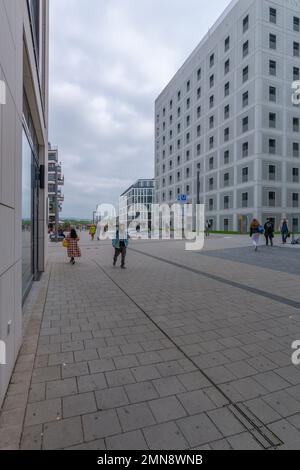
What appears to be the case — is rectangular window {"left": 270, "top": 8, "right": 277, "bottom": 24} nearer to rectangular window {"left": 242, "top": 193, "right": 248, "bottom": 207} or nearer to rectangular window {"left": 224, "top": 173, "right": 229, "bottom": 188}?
rectangular window {"left": 224, "top": 173, "right": 229, "bottom": 188}

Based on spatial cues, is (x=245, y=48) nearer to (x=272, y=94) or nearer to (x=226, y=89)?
(x=226, y=89)

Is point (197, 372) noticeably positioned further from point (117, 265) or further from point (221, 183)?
point (221, 183)

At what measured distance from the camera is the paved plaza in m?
2.29

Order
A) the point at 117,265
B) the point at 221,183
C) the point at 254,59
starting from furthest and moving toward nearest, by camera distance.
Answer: the point at 221,183
the point at 254,59
the point at 117,265

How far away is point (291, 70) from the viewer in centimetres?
3697

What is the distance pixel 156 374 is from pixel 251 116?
127 ft

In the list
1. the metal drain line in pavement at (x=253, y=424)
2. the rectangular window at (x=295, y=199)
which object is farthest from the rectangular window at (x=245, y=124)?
the metal drain line in pavement at (x=253, y=424)

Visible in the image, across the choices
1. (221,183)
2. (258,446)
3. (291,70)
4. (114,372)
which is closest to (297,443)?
(258,446)

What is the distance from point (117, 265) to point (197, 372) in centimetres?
853

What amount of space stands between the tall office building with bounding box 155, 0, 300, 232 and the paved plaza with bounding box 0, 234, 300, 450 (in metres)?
26.5

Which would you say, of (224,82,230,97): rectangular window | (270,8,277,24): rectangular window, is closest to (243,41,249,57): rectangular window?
(270,8,277,24): rectangular window

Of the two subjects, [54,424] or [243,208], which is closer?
[54,424]
